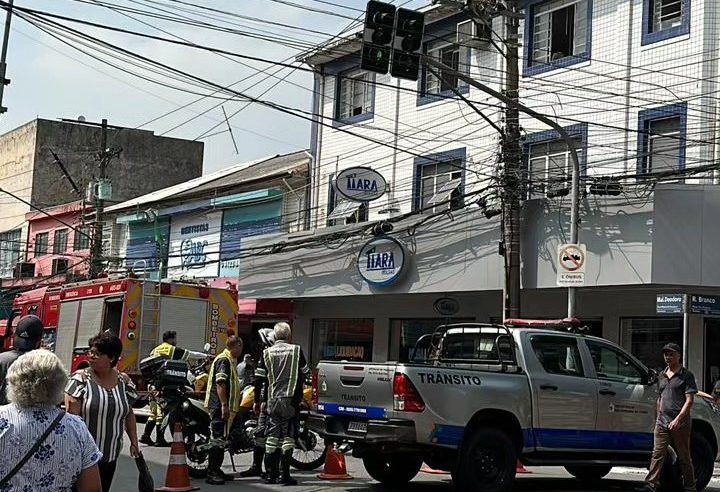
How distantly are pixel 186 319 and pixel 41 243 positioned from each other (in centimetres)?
2620

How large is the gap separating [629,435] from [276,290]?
51.1 feet

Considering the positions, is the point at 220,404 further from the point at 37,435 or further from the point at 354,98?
the point at 354,98

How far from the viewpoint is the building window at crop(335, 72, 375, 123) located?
1054 inches

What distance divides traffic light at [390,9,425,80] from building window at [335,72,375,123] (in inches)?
479

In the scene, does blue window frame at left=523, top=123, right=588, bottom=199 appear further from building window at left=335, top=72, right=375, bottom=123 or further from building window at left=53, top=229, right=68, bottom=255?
building window at left=53, top=229, right=68, bottom=255

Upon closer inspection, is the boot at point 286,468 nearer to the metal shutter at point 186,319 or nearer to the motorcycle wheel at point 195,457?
the motorcycle wheel at point 195,457

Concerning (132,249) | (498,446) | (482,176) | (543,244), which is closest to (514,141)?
(543,244)

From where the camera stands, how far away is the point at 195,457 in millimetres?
12242

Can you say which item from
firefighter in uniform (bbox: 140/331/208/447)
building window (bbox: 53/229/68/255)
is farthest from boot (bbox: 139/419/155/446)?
building window (bbox: 53/229/68/255)

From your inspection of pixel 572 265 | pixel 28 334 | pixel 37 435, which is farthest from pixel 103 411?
pixel 572 265

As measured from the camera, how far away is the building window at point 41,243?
148ft

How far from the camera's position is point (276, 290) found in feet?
87.8

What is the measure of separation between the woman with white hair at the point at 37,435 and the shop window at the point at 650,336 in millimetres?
16896

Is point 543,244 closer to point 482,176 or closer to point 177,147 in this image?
point 482,176
